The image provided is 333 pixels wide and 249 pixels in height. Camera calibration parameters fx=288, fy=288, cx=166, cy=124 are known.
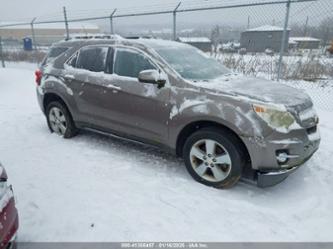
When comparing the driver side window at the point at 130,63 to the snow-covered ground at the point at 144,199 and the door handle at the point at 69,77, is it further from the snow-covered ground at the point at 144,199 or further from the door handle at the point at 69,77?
the snow-covered ground at the point at 144,199

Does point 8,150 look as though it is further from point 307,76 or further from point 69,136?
point 307,76

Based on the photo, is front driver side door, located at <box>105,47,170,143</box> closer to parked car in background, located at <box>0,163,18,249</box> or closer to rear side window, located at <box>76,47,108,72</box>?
rear side window, located at <box>76,47,108,72</box>

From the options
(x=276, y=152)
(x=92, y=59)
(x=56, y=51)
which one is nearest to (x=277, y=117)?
(x=276, y=152)

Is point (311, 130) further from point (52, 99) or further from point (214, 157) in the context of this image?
point (52, 99)

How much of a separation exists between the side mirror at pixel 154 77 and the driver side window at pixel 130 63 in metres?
0.23

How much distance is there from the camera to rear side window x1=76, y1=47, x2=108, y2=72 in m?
4.41

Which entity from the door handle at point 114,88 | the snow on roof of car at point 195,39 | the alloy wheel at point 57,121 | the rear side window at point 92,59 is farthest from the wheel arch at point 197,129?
the snow on roof of car at point 195,39

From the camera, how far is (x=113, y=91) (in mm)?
4176

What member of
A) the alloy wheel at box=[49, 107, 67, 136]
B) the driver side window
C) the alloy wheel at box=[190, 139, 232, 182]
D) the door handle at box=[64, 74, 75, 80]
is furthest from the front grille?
the alloy wheel at box=[49, 107, 67, 136]

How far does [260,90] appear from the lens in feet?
11.5

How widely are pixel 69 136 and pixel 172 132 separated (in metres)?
2.35

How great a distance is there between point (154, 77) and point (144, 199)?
58.8 inches

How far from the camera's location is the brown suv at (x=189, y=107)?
10.3 feet

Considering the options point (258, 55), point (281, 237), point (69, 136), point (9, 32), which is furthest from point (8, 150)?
point (9, 32)
